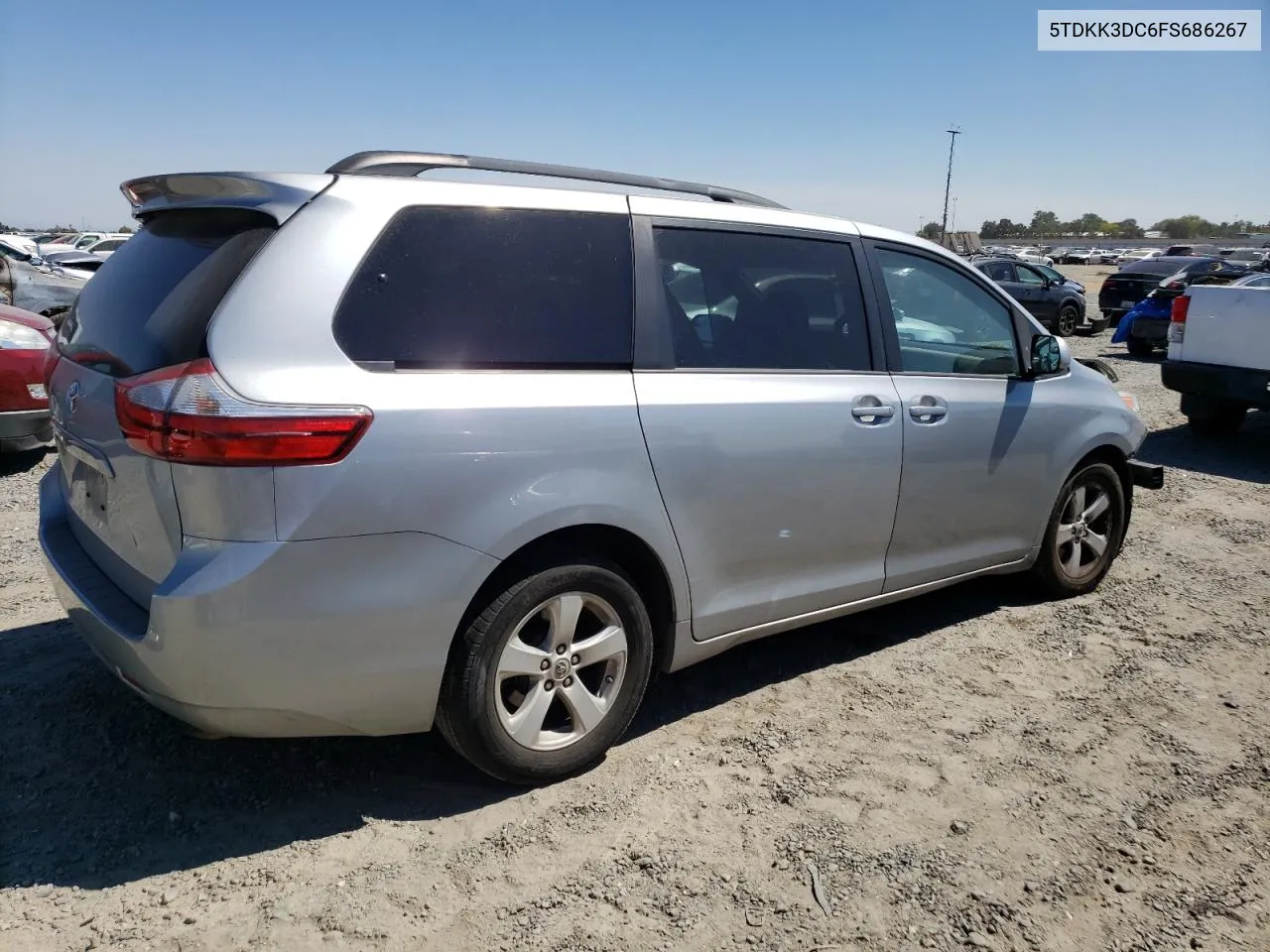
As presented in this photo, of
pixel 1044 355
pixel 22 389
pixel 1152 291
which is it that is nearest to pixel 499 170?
pixel 1044 355

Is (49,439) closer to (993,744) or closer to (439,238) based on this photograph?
(439,238)

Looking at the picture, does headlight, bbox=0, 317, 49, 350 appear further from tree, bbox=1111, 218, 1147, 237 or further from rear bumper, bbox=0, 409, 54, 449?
tree, bbox=1111, 218, 1147, 237

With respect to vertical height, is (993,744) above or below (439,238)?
below

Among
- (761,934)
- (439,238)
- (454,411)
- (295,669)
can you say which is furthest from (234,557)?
(761,934)

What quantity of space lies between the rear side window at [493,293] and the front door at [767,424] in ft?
0.58

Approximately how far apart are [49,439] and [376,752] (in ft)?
16.2

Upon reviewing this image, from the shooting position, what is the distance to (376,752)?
3242mm

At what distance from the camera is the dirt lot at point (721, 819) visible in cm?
248

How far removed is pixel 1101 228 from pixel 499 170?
163118 mm

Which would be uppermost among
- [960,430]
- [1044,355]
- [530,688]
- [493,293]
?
[493,293]

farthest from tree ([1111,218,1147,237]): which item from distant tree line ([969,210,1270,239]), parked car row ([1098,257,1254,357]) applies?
parked car row ([1098,257,1254,357])

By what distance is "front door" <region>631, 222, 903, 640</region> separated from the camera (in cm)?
319

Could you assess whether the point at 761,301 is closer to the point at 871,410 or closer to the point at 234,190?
the point at 871,410

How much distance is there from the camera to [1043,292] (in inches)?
779
